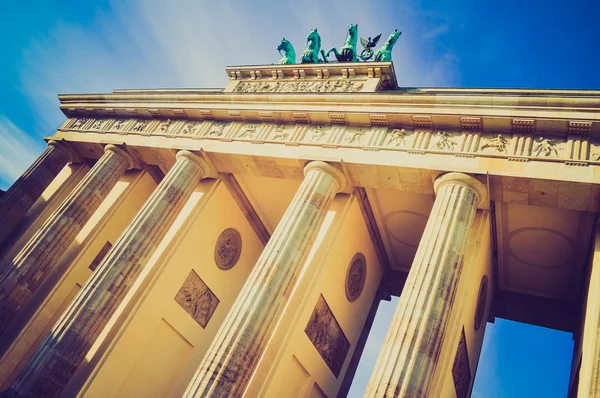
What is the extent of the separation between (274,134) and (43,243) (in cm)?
835

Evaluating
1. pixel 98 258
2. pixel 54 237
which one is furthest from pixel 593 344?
pixel 98 258

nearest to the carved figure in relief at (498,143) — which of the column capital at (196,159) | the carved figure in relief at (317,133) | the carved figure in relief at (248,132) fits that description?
the carved figure in relief at (317,133)

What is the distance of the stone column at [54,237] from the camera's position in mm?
13008

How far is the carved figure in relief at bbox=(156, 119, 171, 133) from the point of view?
15.4 meters

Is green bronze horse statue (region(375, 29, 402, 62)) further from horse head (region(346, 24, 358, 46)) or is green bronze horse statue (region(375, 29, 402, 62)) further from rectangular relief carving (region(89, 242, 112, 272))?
rectangular relief carving (region(89, 242, 112, 272))

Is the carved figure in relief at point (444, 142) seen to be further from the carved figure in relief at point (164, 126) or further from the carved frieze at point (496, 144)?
the carved figure in relief at point (164, 126)

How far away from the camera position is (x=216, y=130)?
47.2ft

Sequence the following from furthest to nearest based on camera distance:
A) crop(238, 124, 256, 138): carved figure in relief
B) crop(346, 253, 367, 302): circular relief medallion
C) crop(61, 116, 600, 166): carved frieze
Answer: crop(346, 253, 367, 302): circular relief medallion → crop(238, 124, 256, 138): carved figure in relief → crop(61, 116, 600, 166): carved frieze

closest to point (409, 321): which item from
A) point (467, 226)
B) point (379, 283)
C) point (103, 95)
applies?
point (467, 226)

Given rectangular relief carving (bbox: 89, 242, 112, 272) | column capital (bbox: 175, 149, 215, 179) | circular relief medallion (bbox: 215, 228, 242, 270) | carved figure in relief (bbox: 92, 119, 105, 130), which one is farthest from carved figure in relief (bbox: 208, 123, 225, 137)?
rectangular relief carving (bbox: 89, 242, 112, 272)

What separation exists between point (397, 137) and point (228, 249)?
7.81m

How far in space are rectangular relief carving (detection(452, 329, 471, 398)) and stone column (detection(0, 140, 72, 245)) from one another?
1597 cm

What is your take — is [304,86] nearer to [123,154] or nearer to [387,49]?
[387,49]

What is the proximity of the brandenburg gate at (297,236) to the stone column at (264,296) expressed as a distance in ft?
0.15
